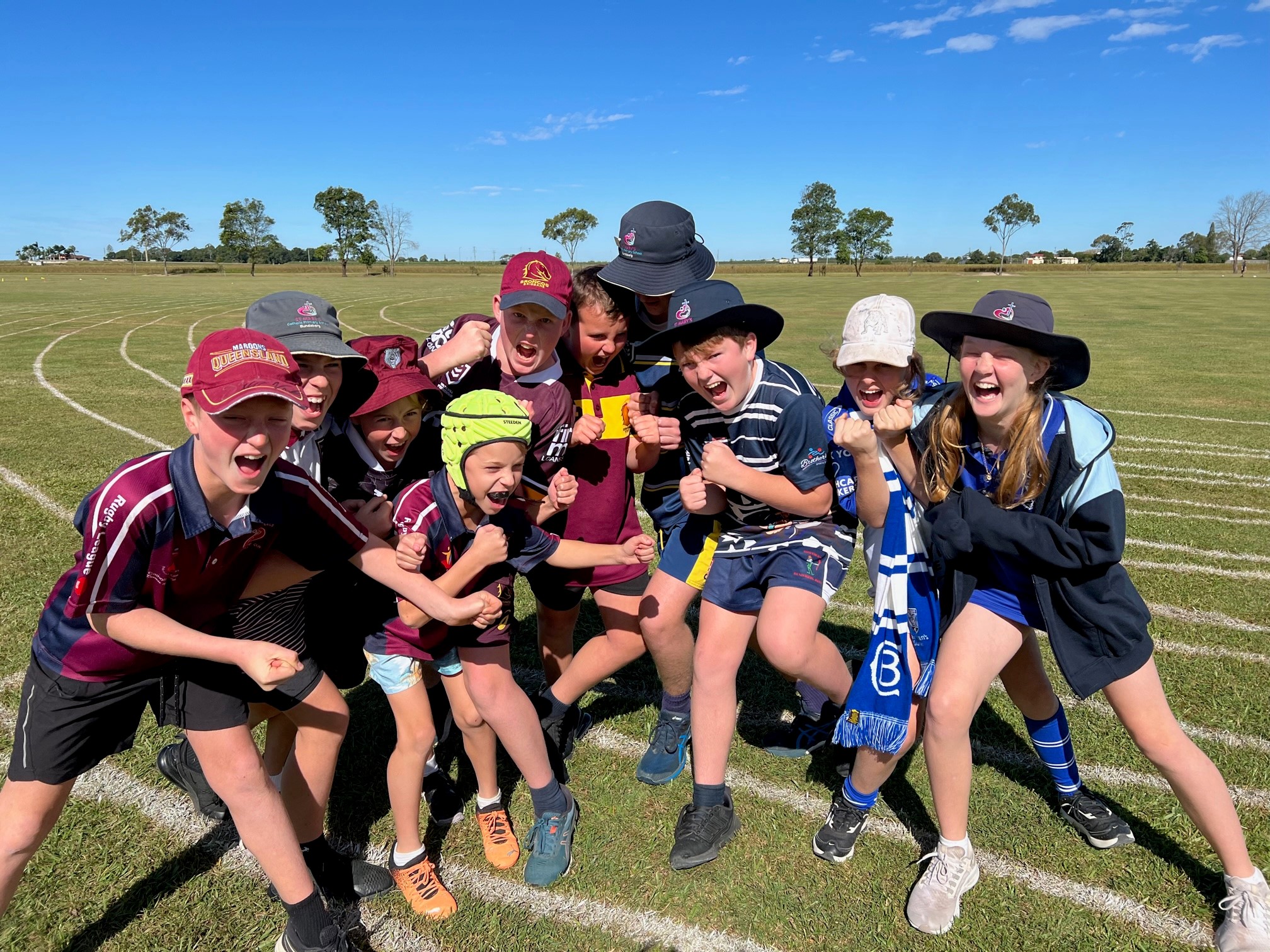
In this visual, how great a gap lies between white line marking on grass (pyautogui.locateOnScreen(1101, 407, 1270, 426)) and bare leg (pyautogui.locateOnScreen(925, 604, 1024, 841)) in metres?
9.84

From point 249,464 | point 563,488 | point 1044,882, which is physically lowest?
point 1044,882

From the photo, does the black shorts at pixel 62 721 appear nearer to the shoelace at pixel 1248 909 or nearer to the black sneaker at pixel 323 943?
the black sneaker at pixel 323 943

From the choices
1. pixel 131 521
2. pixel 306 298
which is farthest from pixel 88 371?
pixel 131 521

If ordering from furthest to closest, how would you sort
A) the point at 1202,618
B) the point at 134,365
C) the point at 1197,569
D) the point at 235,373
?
the point at 134,365 → the point at 1197,569 → the point at 1202,618 → the point at 235,373

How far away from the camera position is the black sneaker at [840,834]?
118 inches

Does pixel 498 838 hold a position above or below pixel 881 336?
below

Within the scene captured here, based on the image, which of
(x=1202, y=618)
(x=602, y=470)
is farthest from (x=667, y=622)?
(x=1202, y=618)

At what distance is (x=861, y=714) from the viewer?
2.97 metres

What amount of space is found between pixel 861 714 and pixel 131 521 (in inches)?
96.0

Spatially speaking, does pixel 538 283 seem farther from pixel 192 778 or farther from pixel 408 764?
pixel 192 778

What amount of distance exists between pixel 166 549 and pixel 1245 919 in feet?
11.2

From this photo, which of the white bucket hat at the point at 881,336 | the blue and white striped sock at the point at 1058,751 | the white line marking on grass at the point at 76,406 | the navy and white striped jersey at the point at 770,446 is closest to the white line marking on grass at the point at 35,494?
the white line marking on grass at the point at 76,406

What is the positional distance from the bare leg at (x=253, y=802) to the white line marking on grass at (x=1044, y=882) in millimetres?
1818

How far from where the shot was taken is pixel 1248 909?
2533mm
